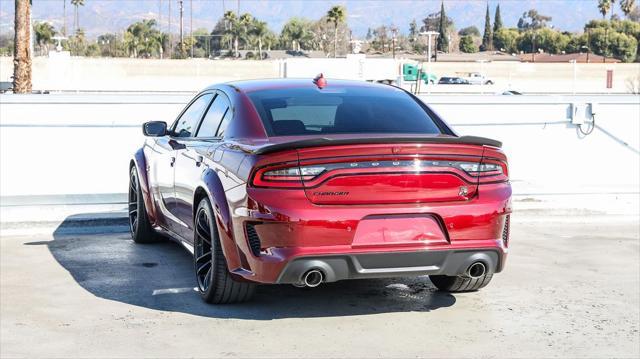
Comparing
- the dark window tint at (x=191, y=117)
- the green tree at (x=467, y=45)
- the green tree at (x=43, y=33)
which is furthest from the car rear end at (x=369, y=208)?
the green tree at (x=467, y=45)

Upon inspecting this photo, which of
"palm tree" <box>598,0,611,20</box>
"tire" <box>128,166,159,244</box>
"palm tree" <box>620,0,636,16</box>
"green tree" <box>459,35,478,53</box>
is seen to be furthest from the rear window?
"green tree" <box>459,35,478,53</box>

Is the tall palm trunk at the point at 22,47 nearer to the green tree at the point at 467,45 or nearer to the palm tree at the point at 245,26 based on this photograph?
the palm tree at the point at 245,26

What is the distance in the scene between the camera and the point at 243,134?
267 inches

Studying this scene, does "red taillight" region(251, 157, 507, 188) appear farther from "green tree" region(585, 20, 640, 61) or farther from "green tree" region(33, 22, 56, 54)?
"green tree" region(33, 22, 56, 54)

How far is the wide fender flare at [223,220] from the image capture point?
6.44 m

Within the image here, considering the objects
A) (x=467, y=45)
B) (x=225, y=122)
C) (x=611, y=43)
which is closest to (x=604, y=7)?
(x=611, y=43)

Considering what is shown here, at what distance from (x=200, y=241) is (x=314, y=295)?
91cm

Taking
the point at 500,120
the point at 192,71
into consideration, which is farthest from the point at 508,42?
the point at 500,120

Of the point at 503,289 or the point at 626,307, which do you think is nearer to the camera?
the point at 626,307

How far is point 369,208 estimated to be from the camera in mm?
6125

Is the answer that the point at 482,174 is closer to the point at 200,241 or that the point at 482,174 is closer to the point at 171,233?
the point at 200,241

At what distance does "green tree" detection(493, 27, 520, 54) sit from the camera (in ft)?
573

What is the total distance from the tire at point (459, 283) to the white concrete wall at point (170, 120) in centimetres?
545

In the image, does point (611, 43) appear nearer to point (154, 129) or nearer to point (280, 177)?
point (154, 129)
